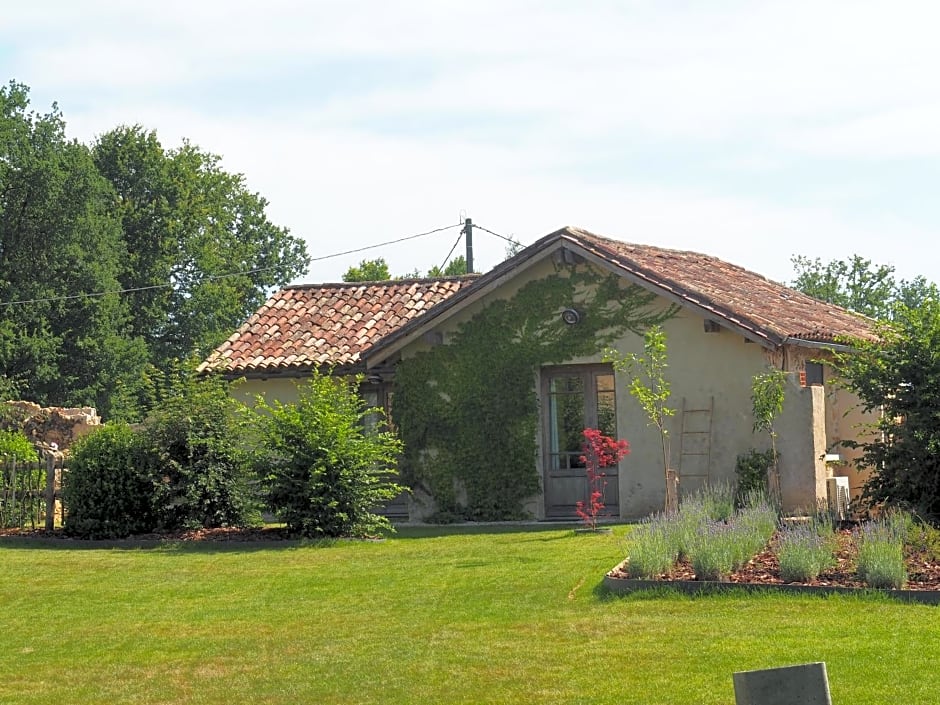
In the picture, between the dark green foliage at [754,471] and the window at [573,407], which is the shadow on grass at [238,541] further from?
the dark green foliage at [754,471]

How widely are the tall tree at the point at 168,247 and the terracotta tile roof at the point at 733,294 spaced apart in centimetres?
2780

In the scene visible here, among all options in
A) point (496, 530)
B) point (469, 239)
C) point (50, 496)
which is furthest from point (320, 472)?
point (469, 239)

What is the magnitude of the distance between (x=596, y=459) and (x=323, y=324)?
702 centimetres

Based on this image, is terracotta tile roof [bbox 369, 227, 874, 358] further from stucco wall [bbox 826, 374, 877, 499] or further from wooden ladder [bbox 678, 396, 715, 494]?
wooden ladder [bbox 678, 396, 715, 494]

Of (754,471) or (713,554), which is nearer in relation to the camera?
(713,554)

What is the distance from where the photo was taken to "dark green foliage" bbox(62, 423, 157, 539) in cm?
1997

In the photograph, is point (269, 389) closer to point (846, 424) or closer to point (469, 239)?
point (846, 424)

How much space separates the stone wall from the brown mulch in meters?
20.6

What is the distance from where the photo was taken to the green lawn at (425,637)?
31.3ft

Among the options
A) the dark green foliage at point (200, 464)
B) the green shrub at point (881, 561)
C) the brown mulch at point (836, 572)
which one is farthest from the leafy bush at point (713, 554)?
the dark green foliage at point (200, 464)

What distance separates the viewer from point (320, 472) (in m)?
18.8

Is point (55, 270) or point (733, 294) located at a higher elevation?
point (55, 270)

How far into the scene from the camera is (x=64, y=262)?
45188 mm

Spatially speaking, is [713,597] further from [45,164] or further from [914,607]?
[45,164]
